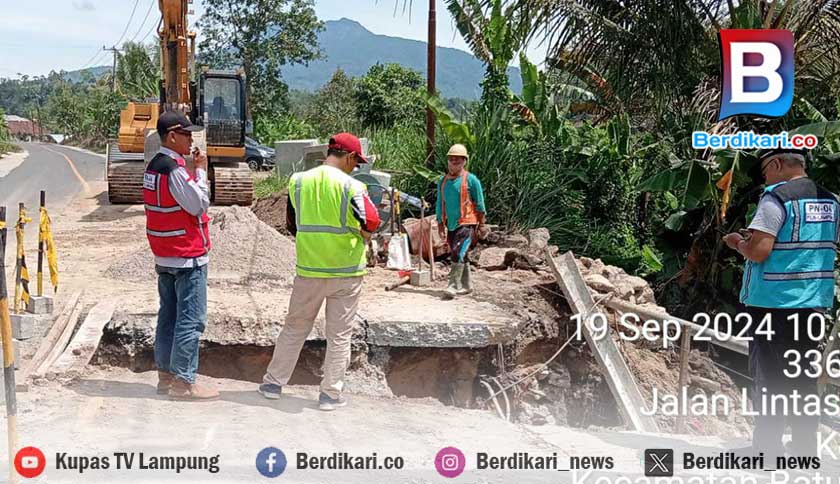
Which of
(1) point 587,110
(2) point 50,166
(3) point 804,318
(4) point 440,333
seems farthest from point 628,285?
(2) point 50,166

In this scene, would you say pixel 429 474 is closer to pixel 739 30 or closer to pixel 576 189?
pixel 739 30

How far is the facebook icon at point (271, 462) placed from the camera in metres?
4.41

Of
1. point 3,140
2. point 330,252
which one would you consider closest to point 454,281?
point 330,252

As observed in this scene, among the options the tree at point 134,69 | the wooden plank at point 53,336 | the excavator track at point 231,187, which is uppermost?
the tree at point 134,69

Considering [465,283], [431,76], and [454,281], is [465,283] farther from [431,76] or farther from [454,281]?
[431,76]

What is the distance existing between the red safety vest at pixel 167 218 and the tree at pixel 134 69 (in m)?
46.4

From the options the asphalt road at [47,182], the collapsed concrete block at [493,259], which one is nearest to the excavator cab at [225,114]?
the asphalt road at [47,182]

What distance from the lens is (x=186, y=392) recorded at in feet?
18.1

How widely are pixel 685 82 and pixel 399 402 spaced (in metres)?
7.48

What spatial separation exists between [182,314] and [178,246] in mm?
456

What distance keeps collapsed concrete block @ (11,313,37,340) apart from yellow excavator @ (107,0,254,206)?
30.5ft

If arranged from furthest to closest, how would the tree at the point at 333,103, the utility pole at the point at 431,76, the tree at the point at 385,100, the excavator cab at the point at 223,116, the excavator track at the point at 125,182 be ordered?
the tree at the point at 333,103
the tree at the point at 385,100
the excavator cab at the point at 223,116
the excavator track at the point at 125,182
the utility pole at the point at 431,76

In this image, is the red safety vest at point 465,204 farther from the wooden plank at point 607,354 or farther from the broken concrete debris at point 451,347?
the wooden plank at point 607,354

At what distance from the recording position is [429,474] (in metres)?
4.55
